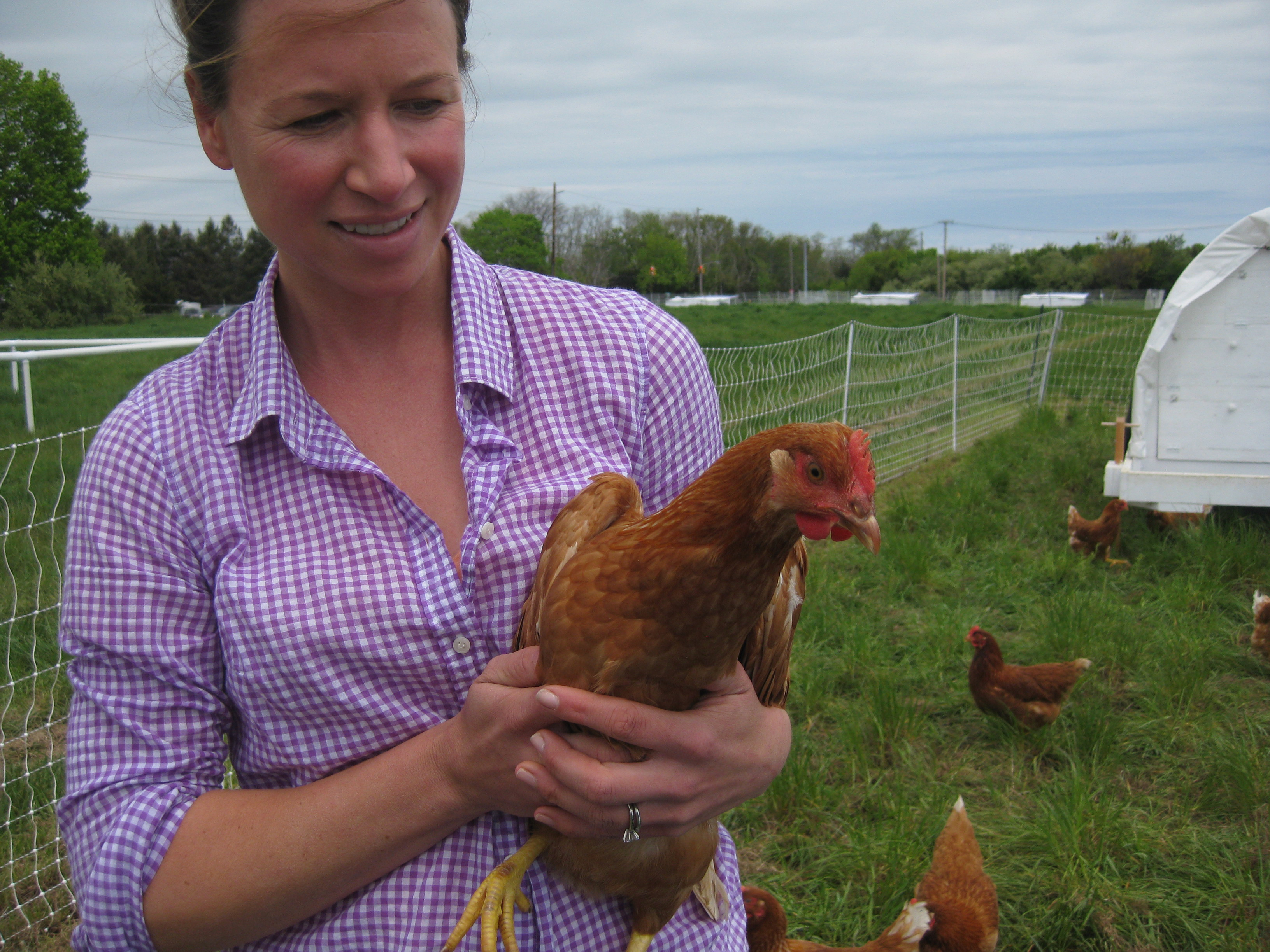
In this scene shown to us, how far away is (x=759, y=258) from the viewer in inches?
2621

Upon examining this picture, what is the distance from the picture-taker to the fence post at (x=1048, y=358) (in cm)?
1196

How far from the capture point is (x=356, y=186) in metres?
1.15

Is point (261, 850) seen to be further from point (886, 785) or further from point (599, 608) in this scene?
point (886, 785)

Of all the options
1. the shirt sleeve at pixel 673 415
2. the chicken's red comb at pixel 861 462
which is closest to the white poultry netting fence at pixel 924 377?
the shirt sleeve at pixel 673 415

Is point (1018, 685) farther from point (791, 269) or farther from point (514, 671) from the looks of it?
point (791, 269)

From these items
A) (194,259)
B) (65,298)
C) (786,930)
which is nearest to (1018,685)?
(786,930)

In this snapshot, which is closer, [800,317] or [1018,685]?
[1018,685]

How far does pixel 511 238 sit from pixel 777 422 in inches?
1241

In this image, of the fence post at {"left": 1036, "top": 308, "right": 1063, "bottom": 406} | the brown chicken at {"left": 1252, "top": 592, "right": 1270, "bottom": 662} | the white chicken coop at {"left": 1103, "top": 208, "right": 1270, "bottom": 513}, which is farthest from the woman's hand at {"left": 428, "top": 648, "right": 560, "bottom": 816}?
the fence post at {"left": 1036, "top": 308, "right": 1063, "bottom": 406}

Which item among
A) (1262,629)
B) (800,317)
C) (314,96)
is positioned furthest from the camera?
(800,317)

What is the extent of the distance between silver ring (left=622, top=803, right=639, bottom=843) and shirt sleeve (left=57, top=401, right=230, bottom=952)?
1.96 ft

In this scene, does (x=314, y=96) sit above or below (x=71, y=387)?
above

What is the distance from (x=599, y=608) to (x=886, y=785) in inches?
107

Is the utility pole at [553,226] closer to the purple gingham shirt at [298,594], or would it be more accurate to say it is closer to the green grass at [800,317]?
the green grass at [800,317]
